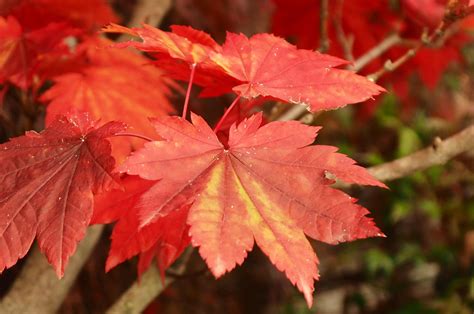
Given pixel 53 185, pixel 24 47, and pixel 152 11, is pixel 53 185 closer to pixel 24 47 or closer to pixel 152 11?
pixel 24 47

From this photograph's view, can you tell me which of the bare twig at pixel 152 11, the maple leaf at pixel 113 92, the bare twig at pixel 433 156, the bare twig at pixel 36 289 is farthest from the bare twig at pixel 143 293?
the bare twig at pixel 152 11

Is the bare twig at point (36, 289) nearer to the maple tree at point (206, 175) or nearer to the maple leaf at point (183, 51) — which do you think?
the maple tree at point (206, 175)

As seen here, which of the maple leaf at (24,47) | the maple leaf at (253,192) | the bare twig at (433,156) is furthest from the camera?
the bare twig at (433,156)

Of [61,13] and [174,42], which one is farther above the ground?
[174,42]

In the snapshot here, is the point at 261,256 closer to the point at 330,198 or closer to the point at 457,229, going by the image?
the point at 457,229

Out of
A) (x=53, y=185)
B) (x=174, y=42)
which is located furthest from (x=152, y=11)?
(x=53, y=185)

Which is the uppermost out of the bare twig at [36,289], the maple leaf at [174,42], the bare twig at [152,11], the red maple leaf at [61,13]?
the maple leaf at [174,42]

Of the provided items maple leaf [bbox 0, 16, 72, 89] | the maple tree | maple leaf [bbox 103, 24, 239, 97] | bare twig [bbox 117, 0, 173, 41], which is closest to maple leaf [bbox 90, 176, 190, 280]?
the maple tree
